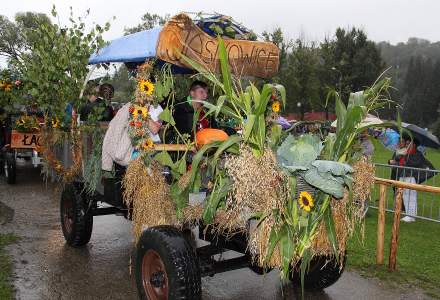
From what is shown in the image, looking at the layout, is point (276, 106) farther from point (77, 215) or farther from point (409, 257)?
point (409, 257)

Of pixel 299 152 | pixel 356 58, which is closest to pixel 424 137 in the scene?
pixel 299 152

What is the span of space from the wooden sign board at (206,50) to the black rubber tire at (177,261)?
1.37m

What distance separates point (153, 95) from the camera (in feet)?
13.1

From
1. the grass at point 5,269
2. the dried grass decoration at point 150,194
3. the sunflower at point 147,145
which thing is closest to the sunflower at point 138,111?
the sunflower at point 147,145

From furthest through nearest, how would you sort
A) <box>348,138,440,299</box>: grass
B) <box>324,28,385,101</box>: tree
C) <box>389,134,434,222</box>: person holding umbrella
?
<box>324,28,385,101</box>: tree, <box>389,134,434,222</box>: person holding umbrella, <box>348,138,440,299</box>: grass

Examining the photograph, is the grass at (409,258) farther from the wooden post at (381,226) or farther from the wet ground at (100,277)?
the wet ground at (100,277)

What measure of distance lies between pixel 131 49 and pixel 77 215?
2146 millimetres

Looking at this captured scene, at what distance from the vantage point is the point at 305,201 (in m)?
2.97

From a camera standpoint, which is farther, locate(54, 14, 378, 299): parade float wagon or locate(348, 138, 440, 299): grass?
locate(348, 138, 440, 299): grass

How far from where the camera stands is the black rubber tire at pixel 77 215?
562 centimetres

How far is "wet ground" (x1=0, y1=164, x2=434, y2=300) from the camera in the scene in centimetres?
464

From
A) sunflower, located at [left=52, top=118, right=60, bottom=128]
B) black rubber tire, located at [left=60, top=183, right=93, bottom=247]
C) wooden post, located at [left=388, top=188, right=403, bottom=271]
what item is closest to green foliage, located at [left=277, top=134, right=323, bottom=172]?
wooden post, located at [left=388, top=188, right=403, bottom=271]

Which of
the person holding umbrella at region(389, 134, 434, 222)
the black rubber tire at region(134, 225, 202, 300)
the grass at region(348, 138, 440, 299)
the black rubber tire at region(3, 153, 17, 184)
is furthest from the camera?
the black rubber tire at region(3, 153, 17, 184)

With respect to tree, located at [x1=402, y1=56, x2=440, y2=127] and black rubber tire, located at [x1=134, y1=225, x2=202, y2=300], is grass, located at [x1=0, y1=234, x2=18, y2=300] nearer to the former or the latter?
black rubber tire, located at [x1=134, y1=225, x2=202, y2=300]
